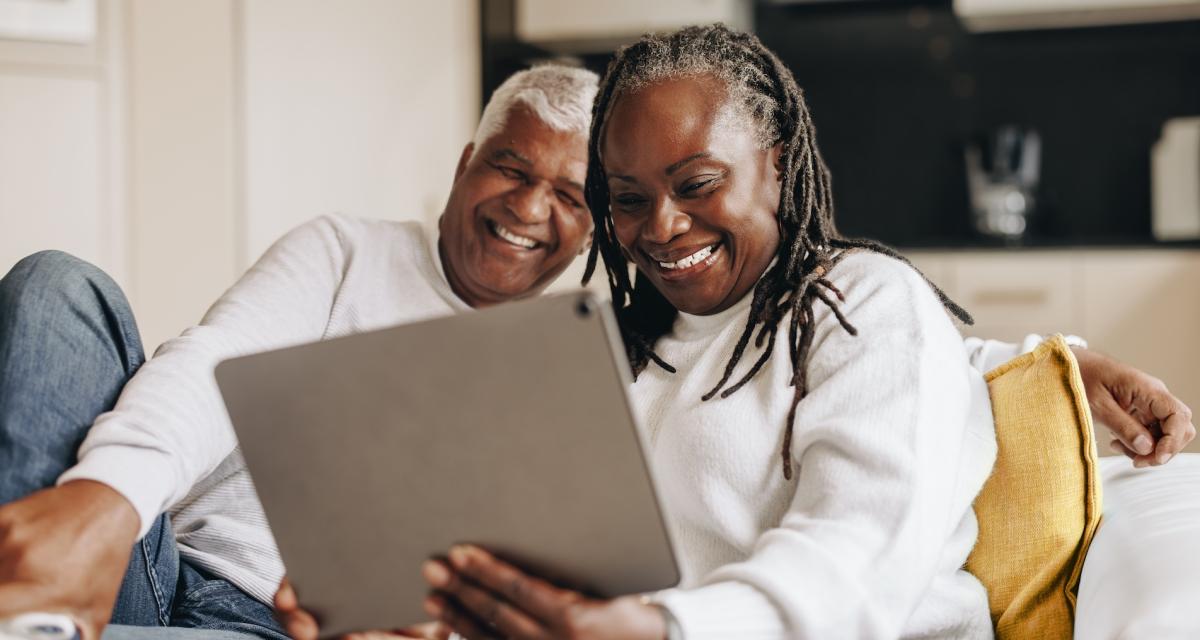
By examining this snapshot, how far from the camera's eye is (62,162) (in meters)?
2.75

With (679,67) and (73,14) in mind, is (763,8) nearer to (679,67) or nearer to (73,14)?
(73,14)

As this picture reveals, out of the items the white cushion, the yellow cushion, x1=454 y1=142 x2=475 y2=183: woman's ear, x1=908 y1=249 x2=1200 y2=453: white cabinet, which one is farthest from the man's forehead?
x1=908 y1=249 x2=1200 y2=453: white cabinet

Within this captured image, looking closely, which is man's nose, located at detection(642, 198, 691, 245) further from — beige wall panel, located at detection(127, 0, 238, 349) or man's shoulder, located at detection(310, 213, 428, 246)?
beige wall panel, located at detection(127, 0, 238, 349)

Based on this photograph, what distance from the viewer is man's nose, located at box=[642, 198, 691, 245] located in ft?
3.32

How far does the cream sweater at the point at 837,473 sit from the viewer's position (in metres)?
0.77

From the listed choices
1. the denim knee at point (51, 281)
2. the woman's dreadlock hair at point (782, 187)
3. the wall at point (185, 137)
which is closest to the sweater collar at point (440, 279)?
the woman's dreadlock hair at point (782, 187)

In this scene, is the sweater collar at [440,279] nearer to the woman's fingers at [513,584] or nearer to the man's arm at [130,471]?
the man's arm at [130,471]

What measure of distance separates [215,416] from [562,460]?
16.9 inches

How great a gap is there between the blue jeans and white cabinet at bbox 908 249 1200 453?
2256 millimetres

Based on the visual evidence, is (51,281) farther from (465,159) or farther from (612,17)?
(612,17)

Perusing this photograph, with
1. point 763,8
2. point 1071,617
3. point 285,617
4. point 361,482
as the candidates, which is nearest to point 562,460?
point 361,482

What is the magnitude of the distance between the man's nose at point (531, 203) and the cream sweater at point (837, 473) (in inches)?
14.2

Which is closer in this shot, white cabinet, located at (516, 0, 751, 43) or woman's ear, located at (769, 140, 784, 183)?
woman's ear, located at (769, 140, 784, 183)

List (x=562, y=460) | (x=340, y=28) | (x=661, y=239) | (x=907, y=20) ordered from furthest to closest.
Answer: (x=907, y=20)
(x=340, y=28)
(x=661, y=239)
(x=562, y=460)
